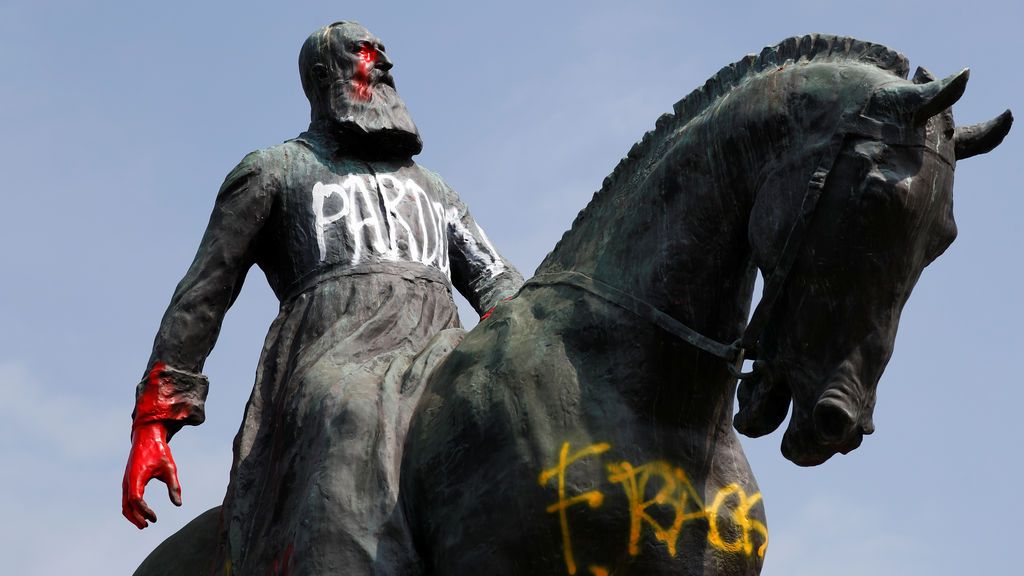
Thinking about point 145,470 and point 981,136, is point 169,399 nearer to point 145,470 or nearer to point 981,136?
point 145,470

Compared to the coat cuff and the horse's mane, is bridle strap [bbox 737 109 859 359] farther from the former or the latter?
the coat cuff

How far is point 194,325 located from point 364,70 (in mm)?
1565

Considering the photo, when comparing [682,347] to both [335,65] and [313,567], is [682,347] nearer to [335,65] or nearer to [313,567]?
[313,567]

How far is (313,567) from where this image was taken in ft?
21.8

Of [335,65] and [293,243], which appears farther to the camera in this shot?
[335,65]

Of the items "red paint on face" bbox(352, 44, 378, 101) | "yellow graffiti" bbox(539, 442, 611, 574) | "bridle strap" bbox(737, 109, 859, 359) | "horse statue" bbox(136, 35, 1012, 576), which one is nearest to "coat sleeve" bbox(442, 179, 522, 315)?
"red paint on face" bbox(352, 44, 378, 101)

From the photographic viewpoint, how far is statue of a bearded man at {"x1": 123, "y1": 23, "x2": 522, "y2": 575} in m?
6.83

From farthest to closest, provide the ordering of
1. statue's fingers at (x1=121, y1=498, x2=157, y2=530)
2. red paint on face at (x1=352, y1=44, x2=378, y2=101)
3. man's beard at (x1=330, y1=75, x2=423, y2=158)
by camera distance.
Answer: red paint on face at (x1=352, y1=44, x2=378, y2=101) → man's beard at (x1=330, y1=75, x2=423, y2=158) → statue's fingers at (x1=121, y1=498, x2=157, y2=530)

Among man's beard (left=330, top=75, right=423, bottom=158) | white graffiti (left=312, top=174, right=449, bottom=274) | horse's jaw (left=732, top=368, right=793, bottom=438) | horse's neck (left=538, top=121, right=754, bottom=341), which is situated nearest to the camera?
horse's jaw (left=732, top=368, right=793, bottom=438)

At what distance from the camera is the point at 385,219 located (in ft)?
26.2

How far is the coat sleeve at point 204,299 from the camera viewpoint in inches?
304

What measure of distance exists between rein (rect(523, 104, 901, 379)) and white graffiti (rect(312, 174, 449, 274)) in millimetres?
1799

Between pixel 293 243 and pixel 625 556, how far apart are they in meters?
2.45

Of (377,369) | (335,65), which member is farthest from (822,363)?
(335,65)
